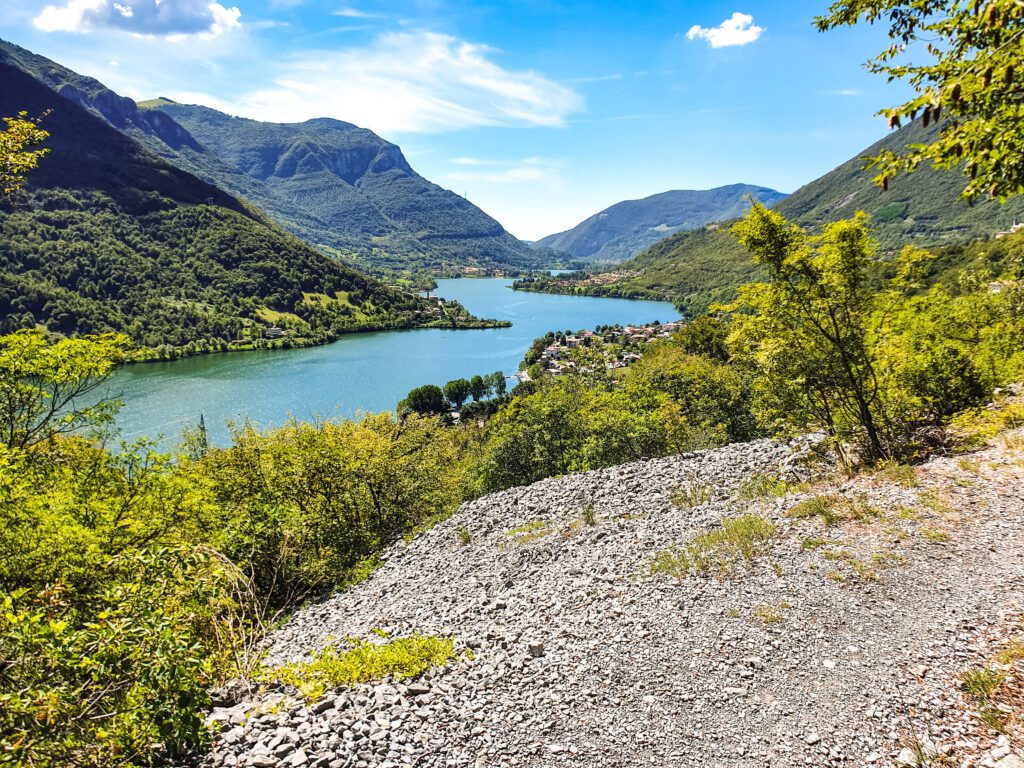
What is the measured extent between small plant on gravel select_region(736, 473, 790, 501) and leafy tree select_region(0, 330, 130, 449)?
51.7ft

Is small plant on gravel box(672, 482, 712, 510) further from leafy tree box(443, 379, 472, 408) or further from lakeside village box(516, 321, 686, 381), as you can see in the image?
leafy tree box(443, 379, 472, 408)

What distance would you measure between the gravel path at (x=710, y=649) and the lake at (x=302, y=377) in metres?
45.7

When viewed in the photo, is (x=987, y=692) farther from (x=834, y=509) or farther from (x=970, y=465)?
(x=970, y=465)

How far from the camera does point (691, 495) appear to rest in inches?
450

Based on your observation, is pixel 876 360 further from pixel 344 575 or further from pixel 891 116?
pixel 344 575

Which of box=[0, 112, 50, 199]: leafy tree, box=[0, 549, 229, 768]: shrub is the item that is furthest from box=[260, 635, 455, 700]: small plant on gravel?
box=[0, 112, 50, 199]: leafy tree

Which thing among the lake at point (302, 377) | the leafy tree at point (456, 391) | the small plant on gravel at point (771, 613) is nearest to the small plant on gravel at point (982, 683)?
the small plant on gravel at point (771, 613)

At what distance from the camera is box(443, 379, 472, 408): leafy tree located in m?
89.2

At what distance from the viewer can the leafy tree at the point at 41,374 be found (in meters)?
11.6

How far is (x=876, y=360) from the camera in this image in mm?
11023

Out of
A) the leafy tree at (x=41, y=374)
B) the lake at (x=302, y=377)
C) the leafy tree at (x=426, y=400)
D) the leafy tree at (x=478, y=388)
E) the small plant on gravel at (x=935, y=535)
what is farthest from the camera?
the leafy tree at (x=478, y=388)

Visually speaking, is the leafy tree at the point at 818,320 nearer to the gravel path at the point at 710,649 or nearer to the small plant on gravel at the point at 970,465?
the small plant on gravel at the point at 970,465

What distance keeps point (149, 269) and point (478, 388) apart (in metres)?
132

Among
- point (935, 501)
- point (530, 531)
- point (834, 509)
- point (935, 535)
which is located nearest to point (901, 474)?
point (935, 501)
